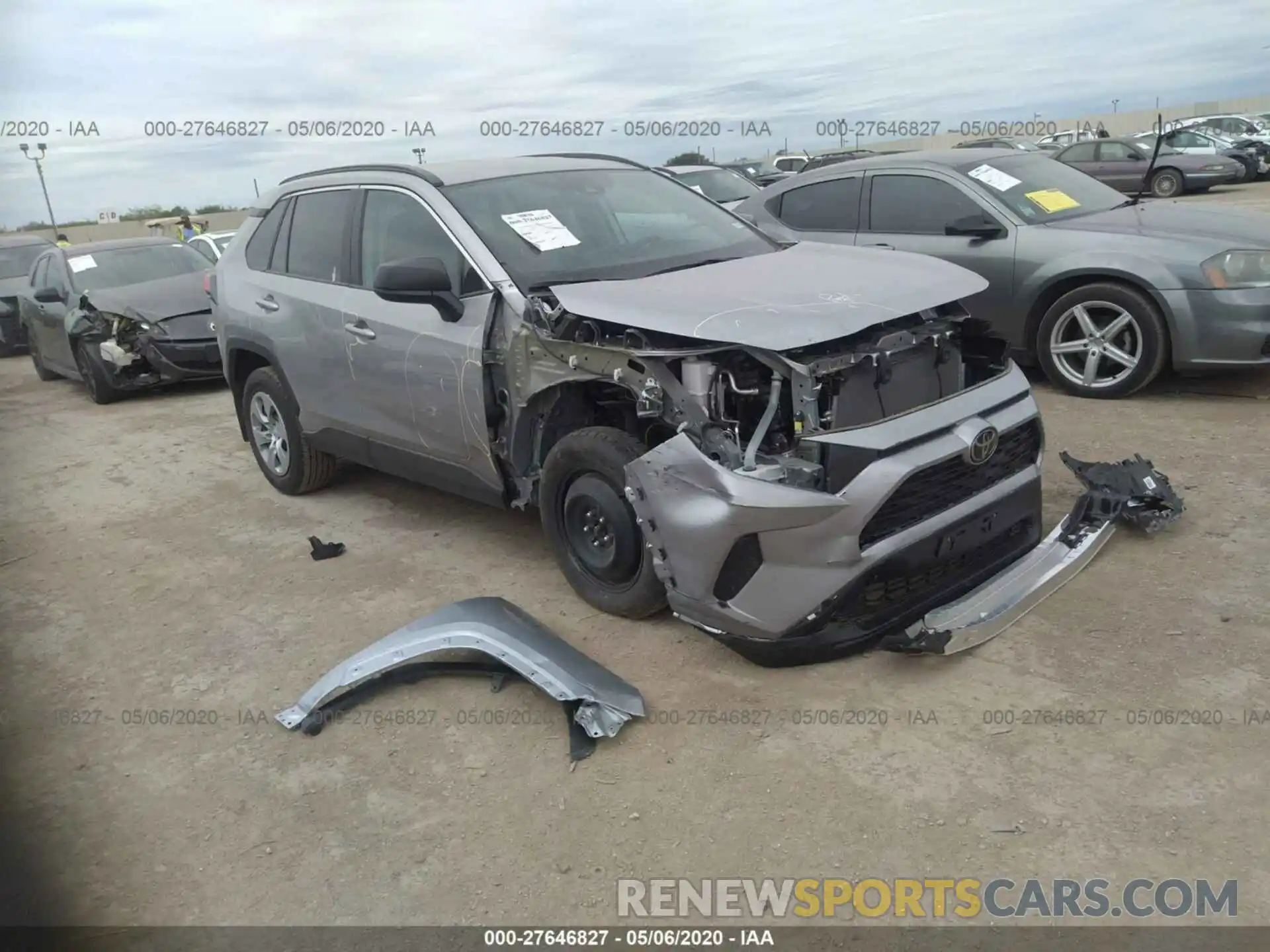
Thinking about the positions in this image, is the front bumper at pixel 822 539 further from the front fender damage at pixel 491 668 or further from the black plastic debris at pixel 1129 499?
the black plastic debris at pixel 1129 499

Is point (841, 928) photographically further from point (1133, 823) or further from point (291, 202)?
point (291, 202)

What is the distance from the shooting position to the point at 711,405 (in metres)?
3.37

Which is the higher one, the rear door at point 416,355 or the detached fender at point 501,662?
the rear door at point 416,355

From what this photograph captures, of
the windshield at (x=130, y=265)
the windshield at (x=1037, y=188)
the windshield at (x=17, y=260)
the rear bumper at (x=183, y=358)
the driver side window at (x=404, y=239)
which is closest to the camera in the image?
the driver side window at (x=404, y=239)

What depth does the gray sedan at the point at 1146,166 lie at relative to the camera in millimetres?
19094

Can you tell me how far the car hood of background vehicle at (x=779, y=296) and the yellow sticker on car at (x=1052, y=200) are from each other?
3.01 meters

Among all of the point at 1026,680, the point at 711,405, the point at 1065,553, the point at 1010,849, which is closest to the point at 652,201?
the point at 711,405

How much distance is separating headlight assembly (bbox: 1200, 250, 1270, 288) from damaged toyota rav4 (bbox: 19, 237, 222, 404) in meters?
8.13

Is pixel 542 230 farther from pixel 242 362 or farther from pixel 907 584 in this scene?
pixel 242 362

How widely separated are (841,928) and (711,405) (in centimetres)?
168

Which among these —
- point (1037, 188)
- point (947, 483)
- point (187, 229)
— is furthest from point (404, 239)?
point (187, 229)

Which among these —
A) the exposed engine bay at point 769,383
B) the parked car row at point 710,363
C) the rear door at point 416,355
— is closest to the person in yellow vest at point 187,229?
the parked car row at point 710,363

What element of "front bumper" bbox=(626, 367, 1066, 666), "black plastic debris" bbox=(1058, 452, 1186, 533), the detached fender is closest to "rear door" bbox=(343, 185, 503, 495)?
the detached fender

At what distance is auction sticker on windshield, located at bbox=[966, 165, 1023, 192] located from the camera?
6.75 m
